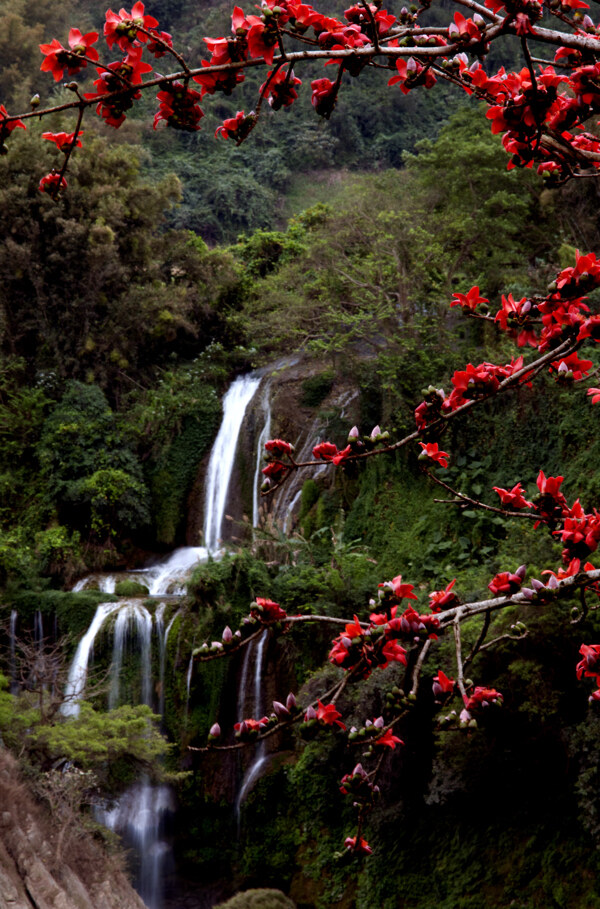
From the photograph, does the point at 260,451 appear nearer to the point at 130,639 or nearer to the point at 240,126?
the point at 130,639

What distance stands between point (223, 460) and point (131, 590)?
3.48m

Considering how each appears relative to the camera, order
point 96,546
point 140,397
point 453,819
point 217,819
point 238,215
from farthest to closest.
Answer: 1. point 238,215
2. point 140,397
3. point 96,546
4. point 217,819
5. point 453,819

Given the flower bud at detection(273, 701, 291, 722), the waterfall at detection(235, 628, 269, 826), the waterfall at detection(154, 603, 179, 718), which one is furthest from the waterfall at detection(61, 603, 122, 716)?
the flower bud at detection(273, 701, 291, 722)

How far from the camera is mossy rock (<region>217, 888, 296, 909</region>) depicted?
18.8ft

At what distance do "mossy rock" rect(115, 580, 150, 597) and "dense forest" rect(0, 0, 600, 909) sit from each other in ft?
2.10

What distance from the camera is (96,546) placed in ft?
42.1

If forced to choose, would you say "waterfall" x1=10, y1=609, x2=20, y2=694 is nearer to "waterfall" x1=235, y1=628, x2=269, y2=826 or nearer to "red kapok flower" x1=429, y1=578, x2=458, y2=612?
"waterfall" x1=235, y1=628, x2=269, y2=826

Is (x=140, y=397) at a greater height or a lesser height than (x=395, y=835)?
greater

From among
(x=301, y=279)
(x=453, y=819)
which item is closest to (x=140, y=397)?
(x=301, y=279)

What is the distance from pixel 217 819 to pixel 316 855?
5.67 feet

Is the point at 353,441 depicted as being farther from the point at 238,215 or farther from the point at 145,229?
the point at 238,215

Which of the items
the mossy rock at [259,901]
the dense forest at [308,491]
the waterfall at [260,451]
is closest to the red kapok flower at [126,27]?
the dense forest at [308,491]

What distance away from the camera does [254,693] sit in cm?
896

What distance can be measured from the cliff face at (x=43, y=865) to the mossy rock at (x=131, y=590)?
13.8ft
